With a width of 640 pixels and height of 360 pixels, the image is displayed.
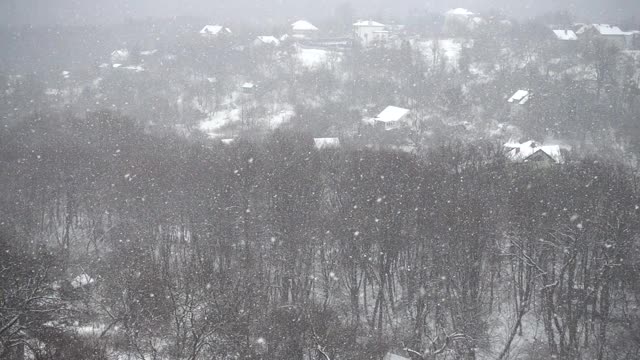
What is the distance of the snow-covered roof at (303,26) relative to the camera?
294ft

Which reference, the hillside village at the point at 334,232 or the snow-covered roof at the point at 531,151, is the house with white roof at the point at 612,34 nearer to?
the hillside village at the point at 334,232

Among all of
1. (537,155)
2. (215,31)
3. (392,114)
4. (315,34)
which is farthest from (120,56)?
(537,155)

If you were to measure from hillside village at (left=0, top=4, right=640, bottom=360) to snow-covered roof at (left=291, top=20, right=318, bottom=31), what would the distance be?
93.0 feet

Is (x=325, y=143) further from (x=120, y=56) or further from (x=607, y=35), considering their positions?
(x=607, y=35)

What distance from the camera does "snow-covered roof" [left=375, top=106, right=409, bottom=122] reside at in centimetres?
5900

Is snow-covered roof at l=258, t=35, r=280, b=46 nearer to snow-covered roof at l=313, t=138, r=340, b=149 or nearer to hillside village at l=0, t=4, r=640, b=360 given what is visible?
hillside village at l=0, t=4, r=640, b=360

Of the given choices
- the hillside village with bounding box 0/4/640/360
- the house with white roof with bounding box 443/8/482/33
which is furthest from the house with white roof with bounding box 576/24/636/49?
the hillside village with bounding box 0/4/640/360

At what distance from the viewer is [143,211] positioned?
29.8 m

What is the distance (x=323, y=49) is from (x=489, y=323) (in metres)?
65.5

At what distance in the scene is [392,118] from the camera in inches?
2327

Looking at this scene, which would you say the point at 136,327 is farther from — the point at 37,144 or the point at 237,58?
the point at 237,58

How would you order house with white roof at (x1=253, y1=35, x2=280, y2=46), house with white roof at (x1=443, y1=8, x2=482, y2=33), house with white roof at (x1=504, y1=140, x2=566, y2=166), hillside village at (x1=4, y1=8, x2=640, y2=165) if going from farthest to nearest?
house with white roof at (x1=443, y1=8, x2=482, y2=33) → house with white roof at (x1=253, y1=35, x2=280, y2=46) → hillside village at (x1=4, y1=8, x2=640, y2=165) → house with white roof at (x1=504, y1=140, x2=566, y2=166)

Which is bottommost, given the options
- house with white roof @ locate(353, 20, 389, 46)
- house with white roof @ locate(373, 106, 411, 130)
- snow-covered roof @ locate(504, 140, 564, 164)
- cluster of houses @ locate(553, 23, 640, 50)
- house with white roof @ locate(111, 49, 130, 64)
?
house with white roof @ locate(373, 106, 411, 130)

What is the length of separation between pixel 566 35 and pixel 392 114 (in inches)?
1554
